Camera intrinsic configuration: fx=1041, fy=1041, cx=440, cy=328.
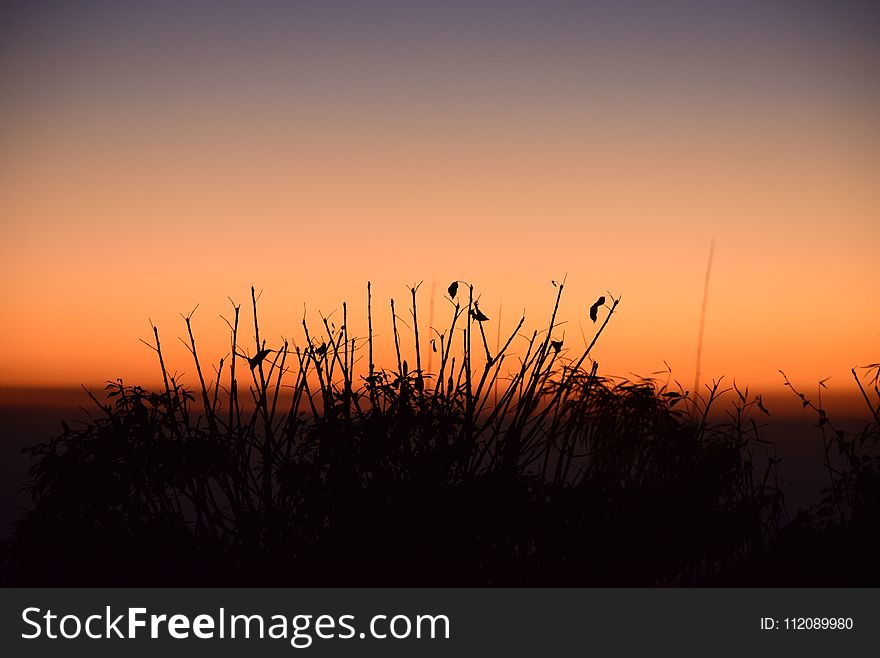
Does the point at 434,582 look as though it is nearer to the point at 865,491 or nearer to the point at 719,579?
the point at 719,579

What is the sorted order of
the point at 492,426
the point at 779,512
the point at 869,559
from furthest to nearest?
the point at 779,512, the point at 492,426, the point at 869,559

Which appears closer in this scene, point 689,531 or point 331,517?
point 331,517

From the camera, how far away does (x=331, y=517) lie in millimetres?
8078

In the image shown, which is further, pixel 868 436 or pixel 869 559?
pixel 868 436

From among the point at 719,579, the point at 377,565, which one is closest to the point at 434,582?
the point at 377,565

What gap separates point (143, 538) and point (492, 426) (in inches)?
118

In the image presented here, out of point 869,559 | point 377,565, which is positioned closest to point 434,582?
point 377,565

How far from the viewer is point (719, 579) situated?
8.21m

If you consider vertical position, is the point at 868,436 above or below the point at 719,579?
above

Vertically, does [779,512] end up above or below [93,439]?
below

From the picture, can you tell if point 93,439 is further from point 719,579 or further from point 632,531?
point 719,579

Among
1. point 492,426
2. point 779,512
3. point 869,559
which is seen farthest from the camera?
point 779,512

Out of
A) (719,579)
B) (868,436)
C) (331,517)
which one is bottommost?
(719,579)

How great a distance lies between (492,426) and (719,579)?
2.16 m
